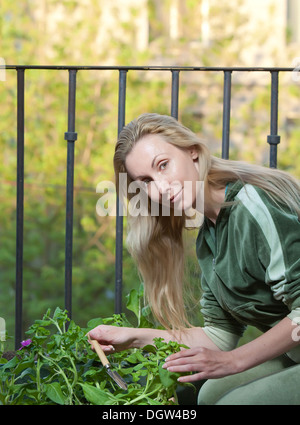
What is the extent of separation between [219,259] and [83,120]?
3.27m

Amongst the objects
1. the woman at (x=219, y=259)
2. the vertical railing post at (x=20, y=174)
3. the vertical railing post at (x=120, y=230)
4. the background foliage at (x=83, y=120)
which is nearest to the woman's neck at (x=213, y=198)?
the woman at (x=219, y=259)

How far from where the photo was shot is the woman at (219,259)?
1382 mm

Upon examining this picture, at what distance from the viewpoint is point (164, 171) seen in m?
1.48

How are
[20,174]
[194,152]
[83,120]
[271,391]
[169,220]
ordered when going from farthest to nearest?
[83,120] < [20,174] < [169,220] < [194,152] < [271,391]

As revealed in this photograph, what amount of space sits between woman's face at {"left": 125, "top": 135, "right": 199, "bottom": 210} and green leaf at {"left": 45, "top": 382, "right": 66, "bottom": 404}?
0.48 m

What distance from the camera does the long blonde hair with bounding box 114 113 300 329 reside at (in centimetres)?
152

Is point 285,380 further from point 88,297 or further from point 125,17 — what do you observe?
point 125,17

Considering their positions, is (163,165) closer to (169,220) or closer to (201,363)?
(169,220)

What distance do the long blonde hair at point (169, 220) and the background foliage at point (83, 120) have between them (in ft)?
9.14

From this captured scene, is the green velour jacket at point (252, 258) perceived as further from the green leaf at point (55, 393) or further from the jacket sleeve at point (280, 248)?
the green leaf at point (55, 393)

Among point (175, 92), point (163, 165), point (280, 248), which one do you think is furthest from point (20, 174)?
point (280, 248)

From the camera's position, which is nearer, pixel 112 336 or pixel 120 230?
pixel 112 336

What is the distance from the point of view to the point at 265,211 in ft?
4.71
